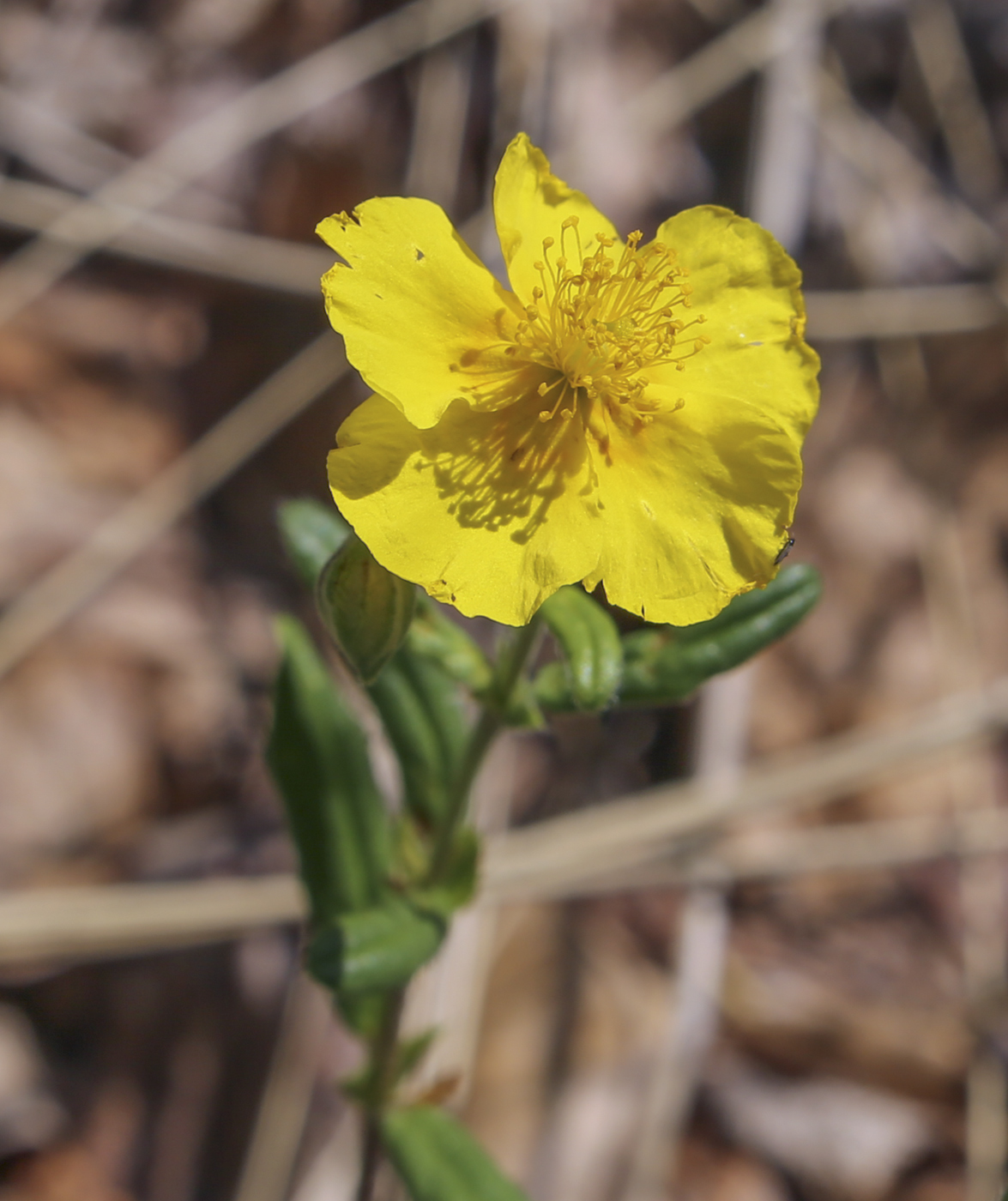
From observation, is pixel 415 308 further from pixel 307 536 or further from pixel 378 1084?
pixel 378 1084

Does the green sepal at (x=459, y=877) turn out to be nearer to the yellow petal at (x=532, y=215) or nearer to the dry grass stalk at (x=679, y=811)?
the dry grass stalk at (x=679, y=811)

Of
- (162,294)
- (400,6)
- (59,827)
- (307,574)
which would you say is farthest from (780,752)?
(400,6)

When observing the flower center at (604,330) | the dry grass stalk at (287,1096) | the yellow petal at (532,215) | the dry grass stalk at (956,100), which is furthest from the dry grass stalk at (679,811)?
the dry grass stalk at (956,100)

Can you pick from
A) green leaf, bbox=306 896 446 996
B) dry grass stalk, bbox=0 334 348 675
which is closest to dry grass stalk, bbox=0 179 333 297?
dry grass stalk, bbox=0 334 348 675

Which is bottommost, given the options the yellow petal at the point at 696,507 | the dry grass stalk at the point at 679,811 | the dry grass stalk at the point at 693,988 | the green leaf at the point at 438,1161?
the dry grass stalk at the point at 693,988

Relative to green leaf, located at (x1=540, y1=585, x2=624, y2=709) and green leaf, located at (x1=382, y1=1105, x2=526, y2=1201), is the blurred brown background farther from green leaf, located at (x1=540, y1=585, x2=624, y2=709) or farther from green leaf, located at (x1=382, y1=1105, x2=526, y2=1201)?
green leaf, located at (x1=540, y1=585, x2=624, y2=709)

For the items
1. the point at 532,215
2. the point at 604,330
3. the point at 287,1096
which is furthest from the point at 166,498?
the point at 604,330
